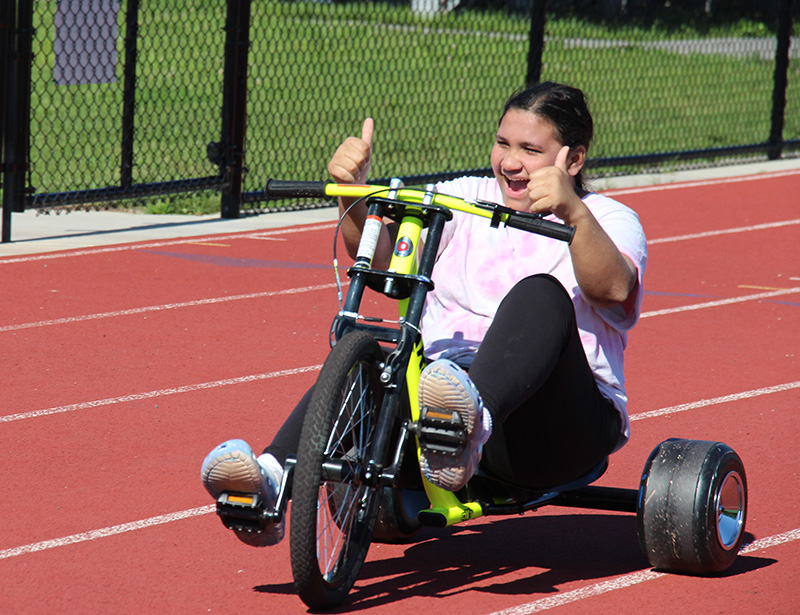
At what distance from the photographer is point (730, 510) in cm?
359

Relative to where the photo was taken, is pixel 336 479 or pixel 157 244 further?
pixel 157 244

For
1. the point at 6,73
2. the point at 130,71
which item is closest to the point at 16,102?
the point at 6,73

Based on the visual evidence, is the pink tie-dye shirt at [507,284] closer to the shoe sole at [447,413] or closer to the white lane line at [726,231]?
the shoe sole at [447,413]

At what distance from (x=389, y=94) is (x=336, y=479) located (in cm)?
1466

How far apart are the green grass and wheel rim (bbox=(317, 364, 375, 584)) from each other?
25.1ft

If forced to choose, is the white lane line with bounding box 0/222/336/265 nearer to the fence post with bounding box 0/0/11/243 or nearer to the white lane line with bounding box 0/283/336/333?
the fence post with bounding box 0/0/11/243

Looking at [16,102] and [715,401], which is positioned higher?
[16,102]

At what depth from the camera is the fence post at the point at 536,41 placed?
39.9ft

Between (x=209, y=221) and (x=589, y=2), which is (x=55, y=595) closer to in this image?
(x=209, y=221)

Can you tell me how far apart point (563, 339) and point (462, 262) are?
48 cm

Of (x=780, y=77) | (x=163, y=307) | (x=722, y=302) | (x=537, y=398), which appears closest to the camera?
(x=537, y=398)

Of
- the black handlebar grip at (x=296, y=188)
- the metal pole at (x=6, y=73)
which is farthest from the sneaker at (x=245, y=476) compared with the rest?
the metal pole at (x=6, y=73)

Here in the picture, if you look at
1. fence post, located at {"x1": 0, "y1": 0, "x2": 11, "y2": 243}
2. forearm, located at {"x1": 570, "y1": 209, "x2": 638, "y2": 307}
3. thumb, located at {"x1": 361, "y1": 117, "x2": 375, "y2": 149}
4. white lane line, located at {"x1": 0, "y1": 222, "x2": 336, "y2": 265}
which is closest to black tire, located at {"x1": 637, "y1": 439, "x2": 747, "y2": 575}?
forearm, located at {"x1": 570, "y1": 209, "x2": 638, "y2": 307}

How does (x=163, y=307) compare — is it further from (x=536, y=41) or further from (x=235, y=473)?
(x=536, y=41)
